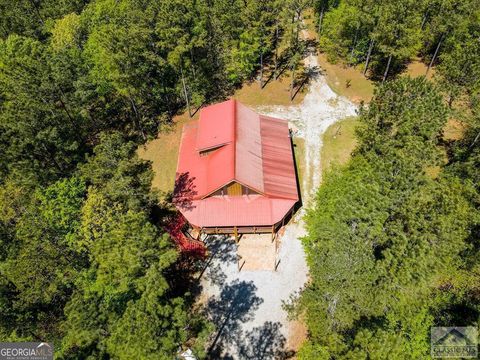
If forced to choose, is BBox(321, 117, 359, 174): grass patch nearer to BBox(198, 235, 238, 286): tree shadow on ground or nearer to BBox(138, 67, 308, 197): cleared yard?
BBox(138, 67, 308, 197): cleared yard

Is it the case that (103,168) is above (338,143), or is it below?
above

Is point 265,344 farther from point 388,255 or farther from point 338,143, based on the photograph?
point 338,143

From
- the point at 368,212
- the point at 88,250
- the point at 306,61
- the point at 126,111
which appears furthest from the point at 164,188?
the point at 306,61

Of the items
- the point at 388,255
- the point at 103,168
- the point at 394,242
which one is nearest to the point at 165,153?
the point at 103,168

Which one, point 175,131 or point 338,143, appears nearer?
point 338,143

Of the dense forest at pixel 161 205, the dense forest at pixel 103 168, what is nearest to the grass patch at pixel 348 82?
the dense forest at pixel 161 205

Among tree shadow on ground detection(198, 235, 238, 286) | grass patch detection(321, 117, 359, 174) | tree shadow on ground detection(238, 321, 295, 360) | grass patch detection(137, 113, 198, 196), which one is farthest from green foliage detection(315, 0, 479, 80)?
tree shadow on ground detection(238, 321, 295, 360)

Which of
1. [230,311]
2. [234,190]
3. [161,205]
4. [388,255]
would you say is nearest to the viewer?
[388,255]
